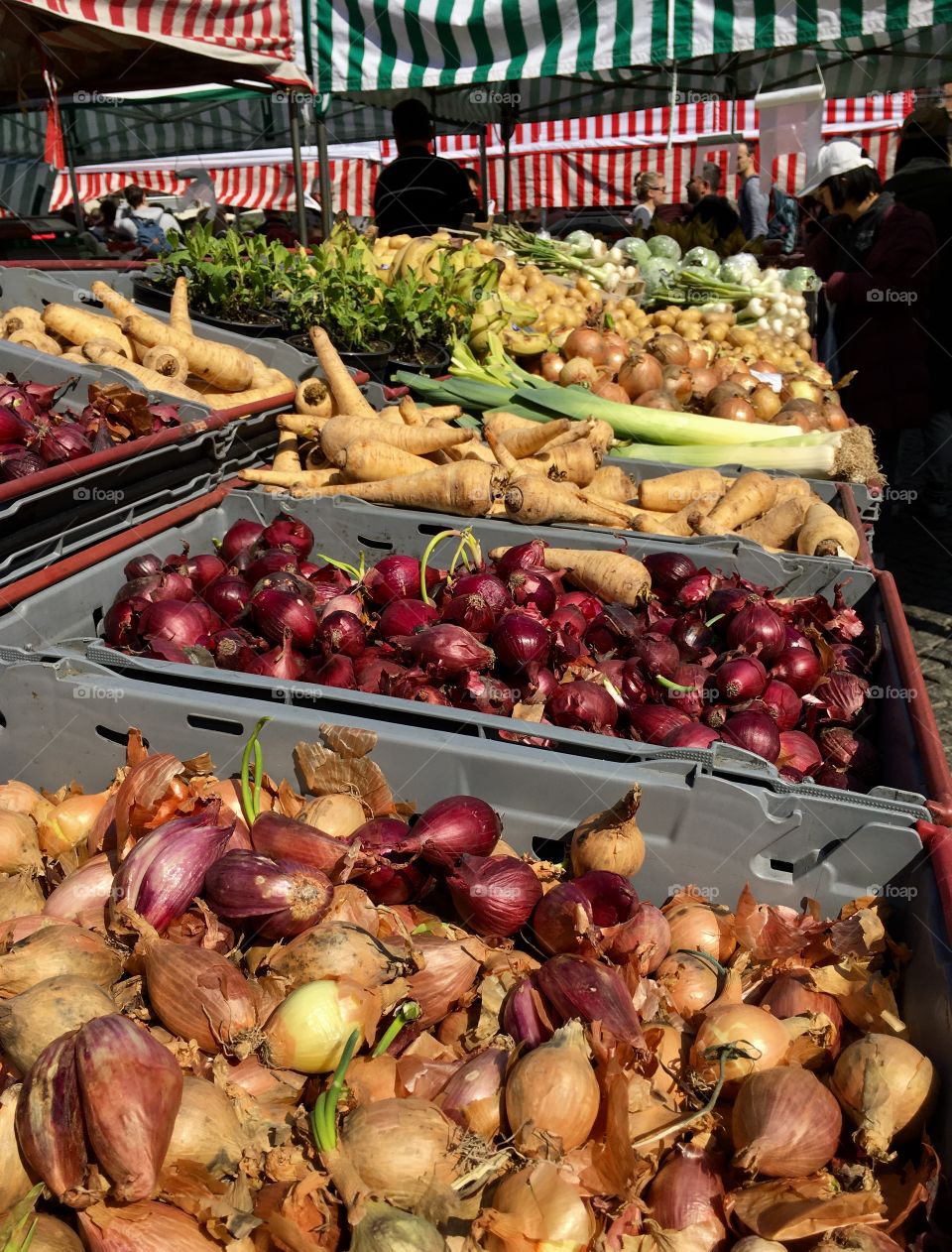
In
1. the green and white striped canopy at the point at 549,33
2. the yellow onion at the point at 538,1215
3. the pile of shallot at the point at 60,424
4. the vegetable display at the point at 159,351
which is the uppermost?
the green and white striped canopy at the point at 549,33

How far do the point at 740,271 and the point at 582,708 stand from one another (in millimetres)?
6503

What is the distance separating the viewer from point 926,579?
18.1 feet

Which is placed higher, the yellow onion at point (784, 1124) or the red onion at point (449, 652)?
the red onion at point (449, 652)

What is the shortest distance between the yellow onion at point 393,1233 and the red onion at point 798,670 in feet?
5.43

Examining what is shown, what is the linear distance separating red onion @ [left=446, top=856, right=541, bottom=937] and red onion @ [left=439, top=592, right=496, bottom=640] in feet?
2.92

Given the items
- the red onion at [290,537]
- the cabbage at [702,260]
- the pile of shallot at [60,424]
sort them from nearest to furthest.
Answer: the pile of shallot at [60,424] → the red onion at [290,537] → the cabbage at [702,260]

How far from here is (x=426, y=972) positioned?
4.71 feet

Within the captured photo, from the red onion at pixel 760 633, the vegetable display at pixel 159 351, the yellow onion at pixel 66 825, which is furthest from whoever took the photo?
the vegetable display at pixel 159 351

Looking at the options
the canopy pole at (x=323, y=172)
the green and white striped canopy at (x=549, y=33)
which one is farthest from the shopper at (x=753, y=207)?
the canopy pole at (x=323, y=172)

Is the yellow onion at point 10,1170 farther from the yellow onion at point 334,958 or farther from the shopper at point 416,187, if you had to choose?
the shopper at point 416,187

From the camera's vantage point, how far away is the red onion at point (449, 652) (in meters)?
2.21

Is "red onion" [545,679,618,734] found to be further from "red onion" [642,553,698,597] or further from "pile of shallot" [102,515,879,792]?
"red onion" [642,553,698,597]

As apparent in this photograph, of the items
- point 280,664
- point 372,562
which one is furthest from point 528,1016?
point 372,562

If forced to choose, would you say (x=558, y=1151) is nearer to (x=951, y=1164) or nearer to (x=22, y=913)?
(x=951, y=1164)
